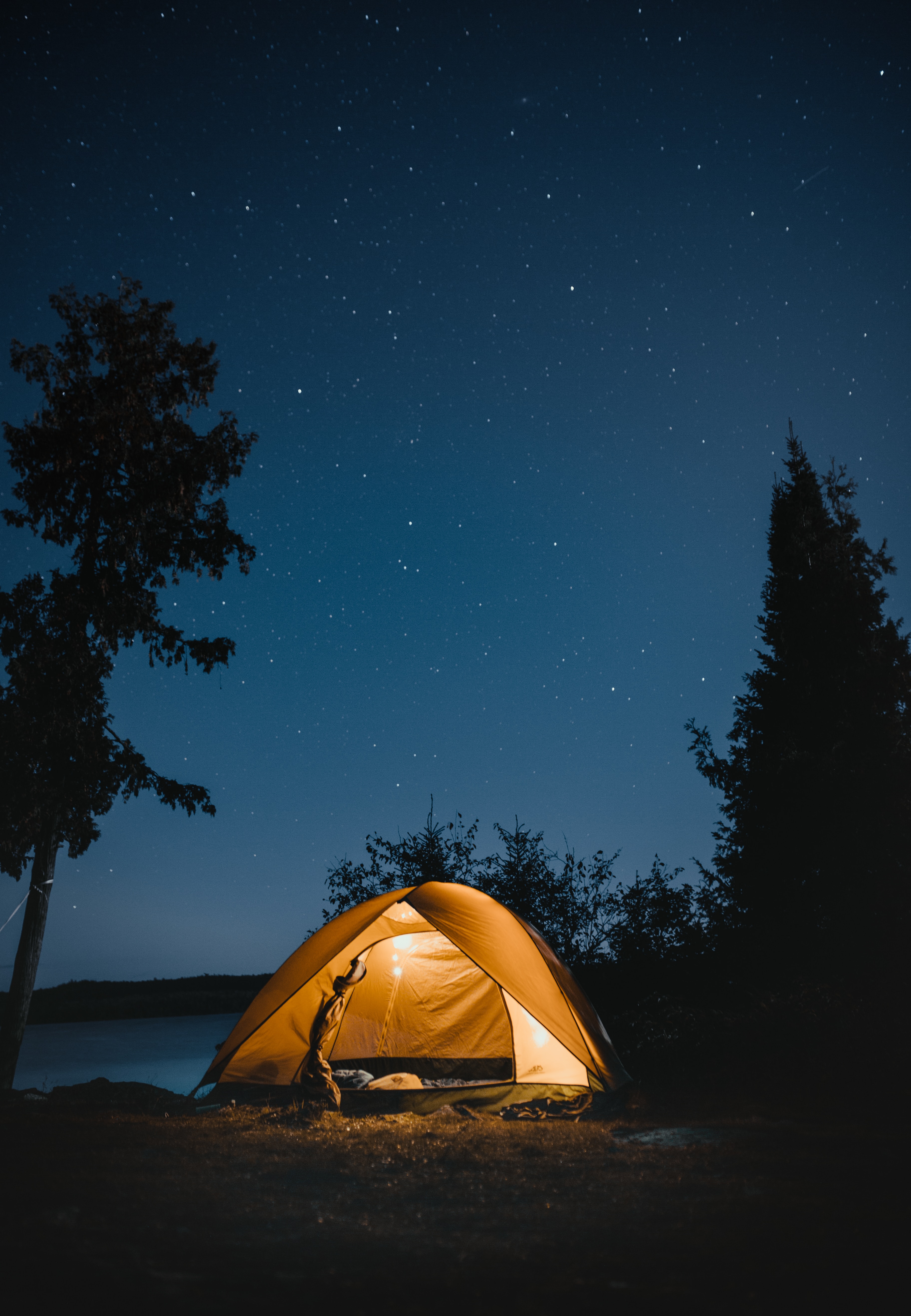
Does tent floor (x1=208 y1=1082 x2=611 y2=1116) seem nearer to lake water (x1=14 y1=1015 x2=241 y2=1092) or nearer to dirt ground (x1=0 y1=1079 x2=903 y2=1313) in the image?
dirt ground (x1=0 y1=1079 x2=903 y2=1313)

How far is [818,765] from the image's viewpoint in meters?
13.7

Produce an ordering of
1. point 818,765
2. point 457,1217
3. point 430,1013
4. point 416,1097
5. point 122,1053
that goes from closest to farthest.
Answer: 1. point 457,1217
2. point 416,1097
3. point 430,1013
4. point 818,765
5. point 122,1053

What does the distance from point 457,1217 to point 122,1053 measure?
18241 millimetres

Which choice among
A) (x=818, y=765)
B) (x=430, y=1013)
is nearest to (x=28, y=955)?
(x=430, y=1013)

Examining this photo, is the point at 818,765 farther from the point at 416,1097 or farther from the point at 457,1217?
the point at 457,1217

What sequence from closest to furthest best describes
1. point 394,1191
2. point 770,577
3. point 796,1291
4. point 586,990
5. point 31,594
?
point 796,1291 → point 394,1191 → point 31,594 → point 586,990 → point 770,577

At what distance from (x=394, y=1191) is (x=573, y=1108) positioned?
11.0ft

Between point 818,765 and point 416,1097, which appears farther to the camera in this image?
point 818,765

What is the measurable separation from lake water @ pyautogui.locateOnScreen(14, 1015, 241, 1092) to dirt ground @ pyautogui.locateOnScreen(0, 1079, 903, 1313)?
4.88m

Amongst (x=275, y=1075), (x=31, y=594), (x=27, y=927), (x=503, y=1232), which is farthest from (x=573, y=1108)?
(x=31, y=594)

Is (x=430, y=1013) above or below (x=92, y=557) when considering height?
below

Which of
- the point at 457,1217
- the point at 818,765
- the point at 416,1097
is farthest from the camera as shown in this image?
the point at 818,765

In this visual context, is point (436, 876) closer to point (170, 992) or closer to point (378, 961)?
point (378, 961)

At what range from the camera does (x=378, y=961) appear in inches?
377
